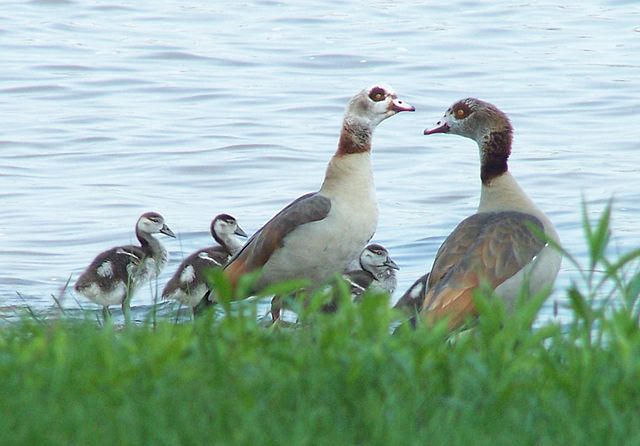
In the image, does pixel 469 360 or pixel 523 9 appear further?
pixel 523 9

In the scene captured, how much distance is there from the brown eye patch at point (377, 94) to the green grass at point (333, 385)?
17.3 feet

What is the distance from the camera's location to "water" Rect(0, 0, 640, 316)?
13.7m

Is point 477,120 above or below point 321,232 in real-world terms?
above

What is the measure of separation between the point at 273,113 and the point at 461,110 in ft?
31.3

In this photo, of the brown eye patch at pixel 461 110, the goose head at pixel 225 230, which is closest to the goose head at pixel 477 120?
the brown eye patch at pixel 461 110

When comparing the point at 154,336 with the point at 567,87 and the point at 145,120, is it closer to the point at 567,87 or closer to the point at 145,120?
the point at 145,120

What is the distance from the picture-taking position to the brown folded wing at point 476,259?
7.29 metres

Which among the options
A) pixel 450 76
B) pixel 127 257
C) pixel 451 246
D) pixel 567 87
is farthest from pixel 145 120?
pixel 451 246

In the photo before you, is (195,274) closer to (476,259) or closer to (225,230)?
(225,230)

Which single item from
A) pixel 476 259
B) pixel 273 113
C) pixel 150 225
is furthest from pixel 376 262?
pixel 273 113

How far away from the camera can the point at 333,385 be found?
4211mm

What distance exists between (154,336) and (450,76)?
15855mm

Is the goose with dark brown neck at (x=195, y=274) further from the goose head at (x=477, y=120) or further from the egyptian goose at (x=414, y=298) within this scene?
the goose head at (x=477, y=120)

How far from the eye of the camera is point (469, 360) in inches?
169
